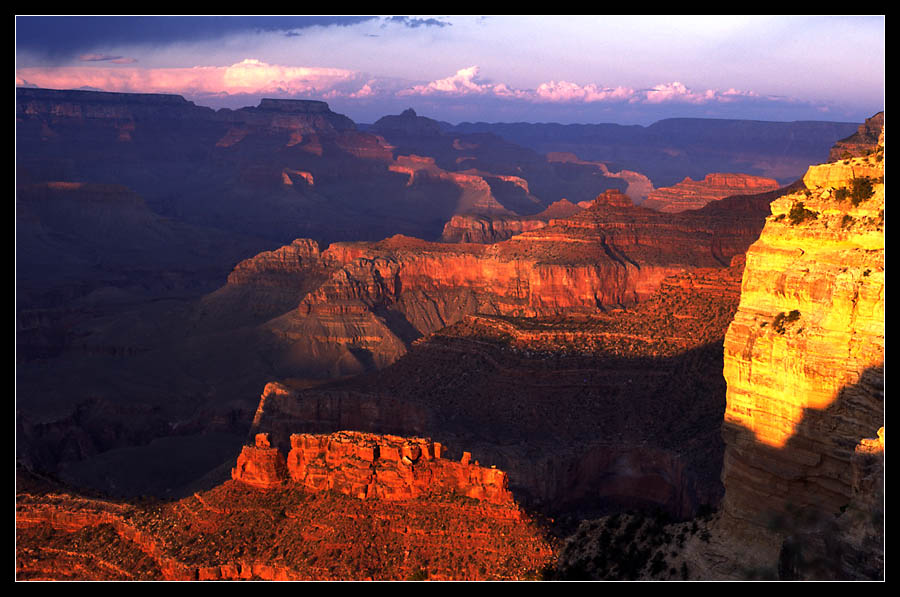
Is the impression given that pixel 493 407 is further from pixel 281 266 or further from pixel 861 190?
pixel 281 266

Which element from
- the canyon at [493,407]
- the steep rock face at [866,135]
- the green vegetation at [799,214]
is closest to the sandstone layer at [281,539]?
the canyon at [493,407]

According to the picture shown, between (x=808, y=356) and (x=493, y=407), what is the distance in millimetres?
34554

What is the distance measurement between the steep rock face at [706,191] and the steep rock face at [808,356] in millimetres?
116897

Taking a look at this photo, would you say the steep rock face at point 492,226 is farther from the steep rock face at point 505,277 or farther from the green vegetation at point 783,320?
the green vegetation at point 783,320

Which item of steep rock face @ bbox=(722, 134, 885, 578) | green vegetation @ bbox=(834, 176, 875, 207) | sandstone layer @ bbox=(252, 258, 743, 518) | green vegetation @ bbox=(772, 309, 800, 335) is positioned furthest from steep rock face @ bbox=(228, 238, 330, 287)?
green vegetation @ bbox=(772, 309, 800, 335)

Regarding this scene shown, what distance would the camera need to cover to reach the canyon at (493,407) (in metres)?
24.4

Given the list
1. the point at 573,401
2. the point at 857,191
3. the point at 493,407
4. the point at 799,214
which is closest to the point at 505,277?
the point at 493,407

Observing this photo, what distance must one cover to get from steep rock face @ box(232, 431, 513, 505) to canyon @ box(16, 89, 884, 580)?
0.29 feet

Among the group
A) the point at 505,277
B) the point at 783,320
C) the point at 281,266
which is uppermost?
the point at 783,320

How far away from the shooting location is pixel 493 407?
57.9 metres

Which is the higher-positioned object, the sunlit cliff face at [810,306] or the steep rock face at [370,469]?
the sunlit cliff face at [810,306]

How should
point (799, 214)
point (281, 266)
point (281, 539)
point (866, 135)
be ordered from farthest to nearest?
point (281, 266) → point (866, 135) → point (281, 539) → point (799, 214)

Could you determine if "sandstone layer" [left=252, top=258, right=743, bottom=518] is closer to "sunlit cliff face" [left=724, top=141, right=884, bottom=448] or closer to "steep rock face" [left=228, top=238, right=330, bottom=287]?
"sunlit cliff face" [left=724, top=141, right=884, bottom=448]

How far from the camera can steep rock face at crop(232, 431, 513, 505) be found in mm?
34875
